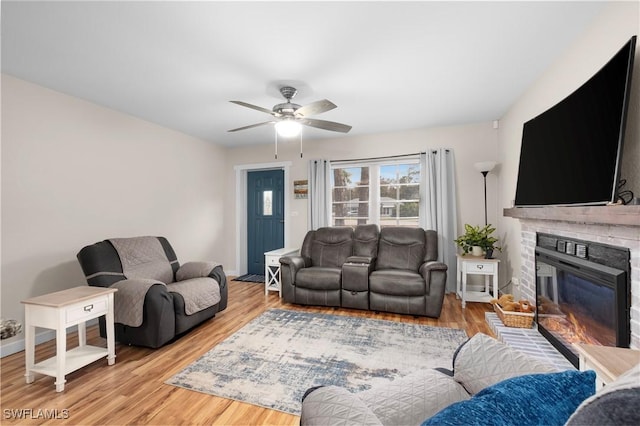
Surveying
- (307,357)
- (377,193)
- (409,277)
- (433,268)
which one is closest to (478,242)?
(433,268)

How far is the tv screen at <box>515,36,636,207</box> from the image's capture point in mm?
1507

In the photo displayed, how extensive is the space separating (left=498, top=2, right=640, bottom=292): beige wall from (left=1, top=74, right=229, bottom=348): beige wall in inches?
181

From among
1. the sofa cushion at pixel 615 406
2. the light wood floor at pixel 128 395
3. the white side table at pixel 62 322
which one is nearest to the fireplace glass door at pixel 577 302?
the light wood floor at pixel 128 395

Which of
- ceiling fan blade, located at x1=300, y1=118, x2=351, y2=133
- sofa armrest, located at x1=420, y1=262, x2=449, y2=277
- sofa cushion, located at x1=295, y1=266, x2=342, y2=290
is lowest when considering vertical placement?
sofa cushion, located at x1=295, y1=266, x2=342, y2=290

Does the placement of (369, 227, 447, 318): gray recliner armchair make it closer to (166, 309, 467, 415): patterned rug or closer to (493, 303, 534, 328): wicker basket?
(166, 309, 467, 415): patterned rug

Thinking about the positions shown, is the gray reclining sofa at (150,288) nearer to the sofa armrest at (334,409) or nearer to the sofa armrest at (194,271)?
the sofa armrest at (194,271)

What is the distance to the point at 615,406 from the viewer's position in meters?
0.40

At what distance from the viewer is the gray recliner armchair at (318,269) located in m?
3.66

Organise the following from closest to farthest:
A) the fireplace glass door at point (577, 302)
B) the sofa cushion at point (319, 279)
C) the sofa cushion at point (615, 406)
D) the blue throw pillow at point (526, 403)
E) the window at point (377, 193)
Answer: the sofa cushion at point (615, 406)
the blue throw pillow at point (526, 403)
the fireplace glass door at point (577, 302)
the sofa cushion at point (319, 279)
the window at point (377, 193)

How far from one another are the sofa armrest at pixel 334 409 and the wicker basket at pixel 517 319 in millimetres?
2361

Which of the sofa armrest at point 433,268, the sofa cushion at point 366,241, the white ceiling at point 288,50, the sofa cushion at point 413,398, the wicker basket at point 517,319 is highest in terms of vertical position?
the white ceiling at point 288,50

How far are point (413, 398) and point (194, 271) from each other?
2.92 m

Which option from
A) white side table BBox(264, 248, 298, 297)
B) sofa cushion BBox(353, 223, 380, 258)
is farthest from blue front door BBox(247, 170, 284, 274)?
sofa cushion BBox(353, 223, 380, 258)

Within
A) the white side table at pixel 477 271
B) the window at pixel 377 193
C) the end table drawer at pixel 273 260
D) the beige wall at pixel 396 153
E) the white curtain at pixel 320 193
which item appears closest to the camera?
the white side table at pixel 477 271
